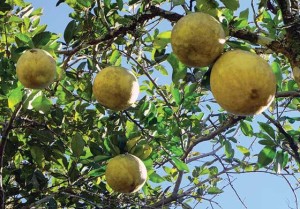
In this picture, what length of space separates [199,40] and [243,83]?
0.24 metres

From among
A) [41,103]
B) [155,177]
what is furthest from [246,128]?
[41,103]

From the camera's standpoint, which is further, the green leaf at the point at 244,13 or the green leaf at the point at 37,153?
the green leaf at the point at 37,153

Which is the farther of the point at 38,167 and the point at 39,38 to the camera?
the point at 38,167

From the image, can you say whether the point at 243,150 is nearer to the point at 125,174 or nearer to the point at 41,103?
the point at 125,174

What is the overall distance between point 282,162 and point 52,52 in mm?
1567

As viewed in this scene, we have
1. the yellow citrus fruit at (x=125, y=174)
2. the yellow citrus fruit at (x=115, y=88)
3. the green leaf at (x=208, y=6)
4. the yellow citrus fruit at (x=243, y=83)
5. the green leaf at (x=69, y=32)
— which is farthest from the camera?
the green leaf at (x=69, y=32)

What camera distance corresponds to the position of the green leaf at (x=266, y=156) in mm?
2664

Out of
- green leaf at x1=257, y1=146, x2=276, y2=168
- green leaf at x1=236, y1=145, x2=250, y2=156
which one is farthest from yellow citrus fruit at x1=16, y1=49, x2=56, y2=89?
green leaf at x1=236, y1=145, x2=250, y2=156

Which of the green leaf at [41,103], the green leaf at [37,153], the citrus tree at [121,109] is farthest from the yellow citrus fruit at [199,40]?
the green leaf at [37,153]

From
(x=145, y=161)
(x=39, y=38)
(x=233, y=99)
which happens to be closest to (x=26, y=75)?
(x=39, y=38)

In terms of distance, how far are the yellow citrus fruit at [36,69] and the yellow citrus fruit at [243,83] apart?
101cm

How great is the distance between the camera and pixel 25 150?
382 centimetres

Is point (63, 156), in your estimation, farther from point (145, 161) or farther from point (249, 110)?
point (249, 110)

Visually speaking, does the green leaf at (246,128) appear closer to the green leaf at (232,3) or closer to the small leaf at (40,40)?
the green leaf at (232,3)
